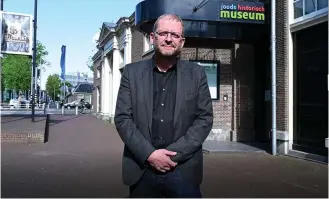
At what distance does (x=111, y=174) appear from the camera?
7.22m

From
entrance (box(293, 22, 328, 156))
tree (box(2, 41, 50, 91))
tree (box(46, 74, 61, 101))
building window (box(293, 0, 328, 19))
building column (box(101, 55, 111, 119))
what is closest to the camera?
entrance (box(293, 22, 328, 156))

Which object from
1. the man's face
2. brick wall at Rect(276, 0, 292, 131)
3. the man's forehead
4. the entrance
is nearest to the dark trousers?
the man's face

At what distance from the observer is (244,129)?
45.8 ft

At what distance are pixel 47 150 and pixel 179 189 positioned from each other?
8.88 meters

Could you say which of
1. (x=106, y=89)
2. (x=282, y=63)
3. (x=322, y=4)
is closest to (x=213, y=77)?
(x=282, y=63)

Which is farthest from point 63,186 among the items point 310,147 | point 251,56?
point 251,56

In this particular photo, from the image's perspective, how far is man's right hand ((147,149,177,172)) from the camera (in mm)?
2439

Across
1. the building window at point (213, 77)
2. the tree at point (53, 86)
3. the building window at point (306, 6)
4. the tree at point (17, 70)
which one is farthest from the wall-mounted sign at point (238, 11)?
the tree at point (53, 86)

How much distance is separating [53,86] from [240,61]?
350 ft

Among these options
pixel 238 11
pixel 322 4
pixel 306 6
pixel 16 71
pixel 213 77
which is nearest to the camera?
pixel 322 4

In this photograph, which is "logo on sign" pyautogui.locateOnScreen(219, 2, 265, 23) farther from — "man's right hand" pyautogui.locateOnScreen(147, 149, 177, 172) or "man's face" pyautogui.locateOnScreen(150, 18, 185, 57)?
"man's right hand" pyautogui.locateOnScreen(147, 149, 177, 172)

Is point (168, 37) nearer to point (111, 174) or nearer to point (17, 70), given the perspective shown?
point (111, 174)

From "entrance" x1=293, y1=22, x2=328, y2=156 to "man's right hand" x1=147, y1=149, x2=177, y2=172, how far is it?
7.64m

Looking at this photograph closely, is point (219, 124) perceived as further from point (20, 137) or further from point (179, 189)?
point (179, 189)
